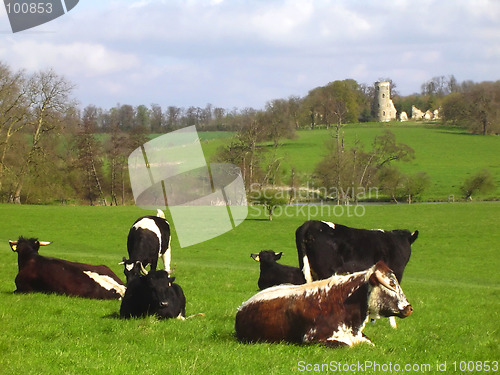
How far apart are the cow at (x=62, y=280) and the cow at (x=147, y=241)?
7.81 ft

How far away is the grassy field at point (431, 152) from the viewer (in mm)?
73250

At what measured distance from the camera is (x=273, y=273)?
12.6 m

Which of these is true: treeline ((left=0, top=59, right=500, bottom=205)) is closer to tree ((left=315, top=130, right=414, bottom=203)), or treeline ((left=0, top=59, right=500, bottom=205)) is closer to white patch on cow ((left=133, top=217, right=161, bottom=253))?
tree ((left=315, top=130, right=414, bottom=203))

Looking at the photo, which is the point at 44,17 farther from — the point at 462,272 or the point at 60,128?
the point at 60,128

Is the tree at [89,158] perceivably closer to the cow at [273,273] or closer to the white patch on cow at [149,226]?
the white patch on cow at [149,226]

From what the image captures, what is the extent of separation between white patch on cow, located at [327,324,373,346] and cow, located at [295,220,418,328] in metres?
3.44

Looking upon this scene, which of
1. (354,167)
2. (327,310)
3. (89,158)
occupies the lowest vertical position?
(354,167)

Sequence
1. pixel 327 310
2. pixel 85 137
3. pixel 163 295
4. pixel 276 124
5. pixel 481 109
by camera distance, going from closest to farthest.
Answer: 1. pixel 327 310
2. pixel 163 295
3. pixel 85 137
4. pixel 276 124
5. pixel 481 109

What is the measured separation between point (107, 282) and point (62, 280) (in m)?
0.78

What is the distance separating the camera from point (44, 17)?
7301mm

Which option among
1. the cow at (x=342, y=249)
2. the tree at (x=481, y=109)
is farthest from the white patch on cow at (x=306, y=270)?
the tree at (x=481, y=109)

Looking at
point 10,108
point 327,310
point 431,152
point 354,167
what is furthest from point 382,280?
point 431,152

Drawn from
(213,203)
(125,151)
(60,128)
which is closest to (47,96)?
(60,128)

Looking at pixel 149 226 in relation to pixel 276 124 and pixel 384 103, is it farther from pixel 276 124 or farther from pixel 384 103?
pixel 384 103
